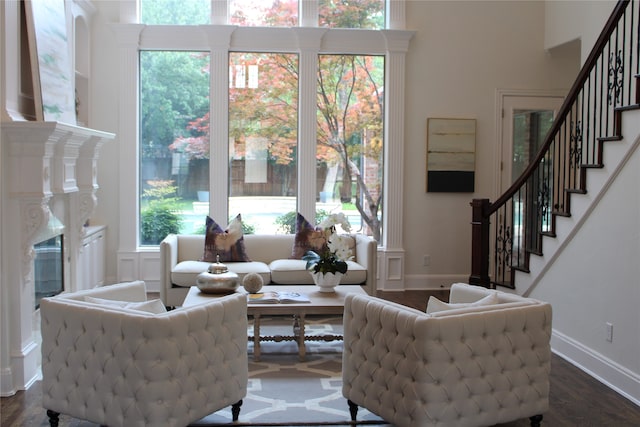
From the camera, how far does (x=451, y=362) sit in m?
3.40

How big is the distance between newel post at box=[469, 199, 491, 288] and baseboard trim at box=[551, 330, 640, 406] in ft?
3.69

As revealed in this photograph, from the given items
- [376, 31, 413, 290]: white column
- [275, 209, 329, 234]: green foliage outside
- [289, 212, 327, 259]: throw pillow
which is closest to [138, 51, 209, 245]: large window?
[275, 209, 329, 234]: green foliage outside

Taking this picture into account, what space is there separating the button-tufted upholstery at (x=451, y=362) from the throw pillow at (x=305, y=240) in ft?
10.00

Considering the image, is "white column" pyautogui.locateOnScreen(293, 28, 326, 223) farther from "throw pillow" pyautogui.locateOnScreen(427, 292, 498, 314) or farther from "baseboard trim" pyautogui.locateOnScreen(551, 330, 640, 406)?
"throw pillow" pyautogui.locateOnScreen(427, 292, 498, 314)

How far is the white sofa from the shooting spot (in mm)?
6270

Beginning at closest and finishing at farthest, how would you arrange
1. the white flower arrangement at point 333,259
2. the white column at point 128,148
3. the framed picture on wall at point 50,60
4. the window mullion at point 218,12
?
the framed picture on wall at point 50,60, the white flower arrangement at point 333,259, the white column at point 128,148, the window mullion at point 218,12

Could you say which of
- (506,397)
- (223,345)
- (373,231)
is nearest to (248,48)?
(373,231)

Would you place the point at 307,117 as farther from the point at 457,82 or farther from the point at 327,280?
the point at 327,280

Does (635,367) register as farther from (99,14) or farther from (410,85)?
(99,14)

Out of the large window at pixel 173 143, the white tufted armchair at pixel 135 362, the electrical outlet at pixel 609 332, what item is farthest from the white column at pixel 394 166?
the white tufted armchair at pixel 135 362

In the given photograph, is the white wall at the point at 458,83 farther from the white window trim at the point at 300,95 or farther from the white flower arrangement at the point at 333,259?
the white flower arrangement at the point at 333,259

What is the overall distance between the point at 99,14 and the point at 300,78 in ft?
7.45

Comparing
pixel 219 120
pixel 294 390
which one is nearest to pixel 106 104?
pixel 219 120

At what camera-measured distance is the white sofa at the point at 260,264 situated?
627 centimetres
